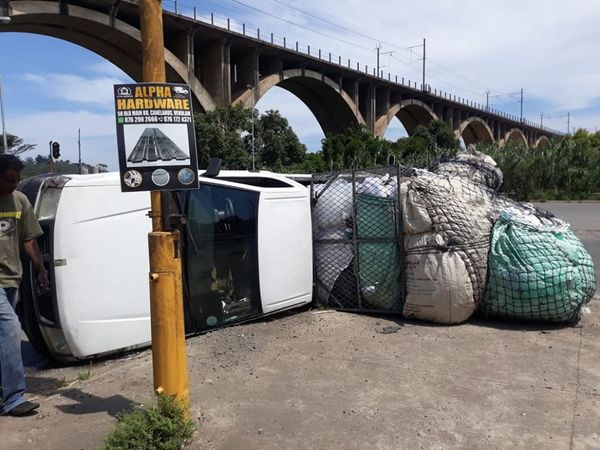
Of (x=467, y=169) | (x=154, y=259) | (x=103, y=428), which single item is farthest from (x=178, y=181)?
(x=467, y=169)

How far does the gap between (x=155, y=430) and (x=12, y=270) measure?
1.63m

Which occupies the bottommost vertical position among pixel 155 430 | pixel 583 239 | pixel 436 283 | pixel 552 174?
pixel 583 239

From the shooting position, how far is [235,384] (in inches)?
153

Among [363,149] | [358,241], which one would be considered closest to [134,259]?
[358,241]

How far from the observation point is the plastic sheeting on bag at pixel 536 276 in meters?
4.83

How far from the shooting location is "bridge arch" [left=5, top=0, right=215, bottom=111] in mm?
32781

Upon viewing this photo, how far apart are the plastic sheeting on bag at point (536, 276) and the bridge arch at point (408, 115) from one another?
63.1 m

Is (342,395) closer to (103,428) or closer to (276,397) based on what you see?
(276,397)

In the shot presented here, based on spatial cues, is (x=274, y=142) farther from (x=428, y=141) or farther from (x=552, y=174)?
(x=428, y=141)

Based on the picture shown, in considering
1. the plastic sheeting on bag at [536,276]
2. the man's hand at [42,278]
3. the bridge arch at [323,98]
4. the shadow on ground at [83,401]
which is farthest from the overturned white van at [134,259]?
the bridge arch at [323,98]

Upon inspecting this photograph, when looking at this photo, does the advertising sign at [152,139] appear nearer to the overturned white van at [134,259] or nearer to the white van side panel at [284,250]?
the overturned white van at [134,259]

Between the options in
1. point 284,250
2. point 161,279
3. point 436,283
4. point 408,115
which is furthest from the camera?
point 408,115

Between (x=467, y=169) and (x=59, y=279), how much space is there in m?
4.71

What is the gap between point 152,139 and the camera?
9.72 ft
